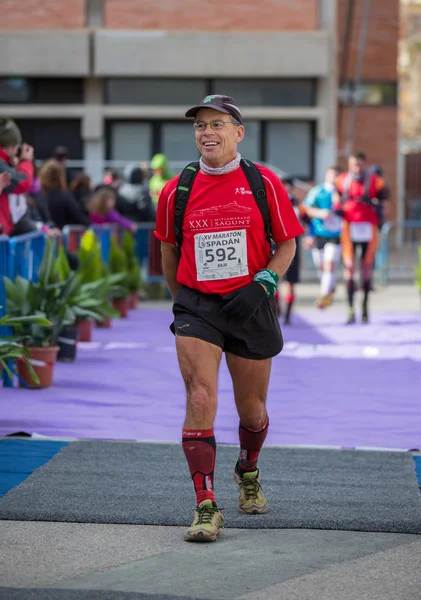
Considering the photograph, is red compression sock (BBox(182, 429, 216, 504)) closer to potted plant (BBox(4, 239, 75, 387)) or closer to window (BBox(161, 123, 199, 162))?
potted plant (BBox(4, 239, 75, 387))

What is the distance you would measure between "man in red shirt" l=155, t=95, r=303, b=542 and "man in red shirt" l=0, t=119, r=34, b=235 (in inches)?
202

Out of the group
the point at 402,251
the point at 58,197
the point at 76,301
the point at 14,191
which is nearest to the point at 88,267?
the point at 76,301

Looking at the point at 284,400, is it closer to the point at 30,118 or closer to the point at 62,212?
the point at 62,212

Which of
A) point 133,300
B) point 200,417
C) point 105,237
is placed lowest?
point 133,300

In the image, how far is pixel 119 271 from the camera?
18.1 m

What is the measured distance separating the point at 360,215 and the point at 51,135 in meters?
17.9

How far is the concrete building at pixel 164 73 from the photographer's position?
33094 mm

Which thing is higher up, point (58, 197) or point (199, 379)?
point (199, 379)

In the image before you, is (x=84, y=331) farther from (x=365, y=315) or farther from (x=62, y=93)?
(x=62, y=93)

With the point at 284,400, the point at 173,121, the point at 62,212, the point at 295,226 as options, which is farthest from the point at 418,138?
the point at 295,226

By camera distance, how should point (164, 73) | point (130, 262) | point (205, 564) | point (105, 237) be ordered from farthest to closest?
point (164, 73), point (130, 262), point (105, 237), point (205, 564)

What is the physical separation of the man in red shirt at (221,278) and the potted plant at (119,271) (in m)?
11.1

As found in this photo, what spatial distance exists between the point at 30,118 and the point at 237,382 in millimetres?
27834

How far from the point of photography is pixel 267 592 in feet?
17.5
